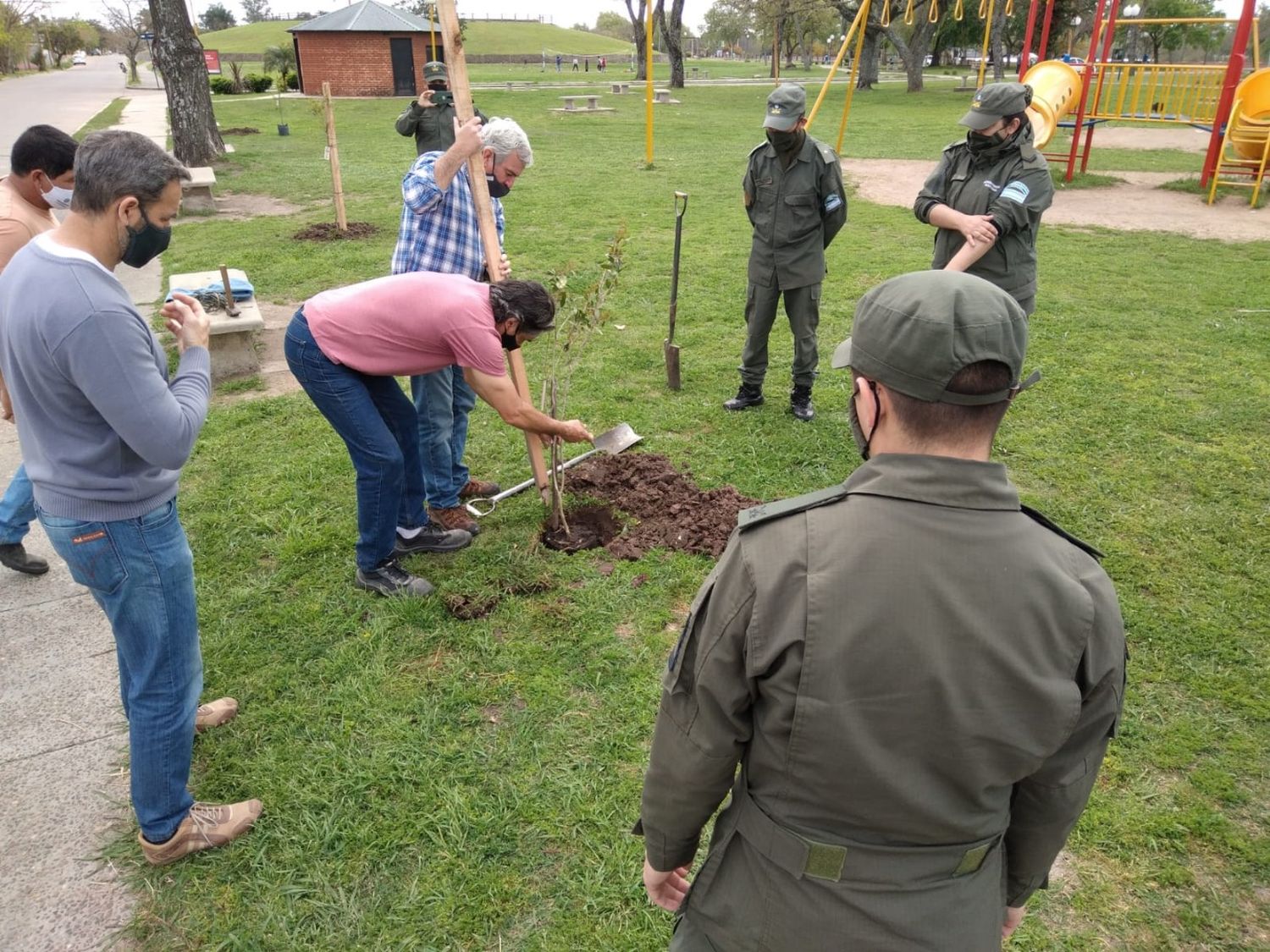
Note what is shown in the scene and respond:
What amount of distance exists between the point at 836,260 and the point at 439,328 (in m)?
7.37

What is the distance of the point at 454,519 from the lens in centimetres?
446

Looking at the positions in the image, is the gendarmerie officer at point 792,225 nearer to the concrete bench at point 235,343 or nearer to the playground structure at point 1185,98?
the concrete bench at point 235,343

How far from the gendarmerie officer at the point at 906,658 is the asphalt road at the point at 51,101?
1613 centimetres

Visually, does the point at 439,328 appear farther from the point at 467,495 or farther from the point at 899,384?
the point at 899,384

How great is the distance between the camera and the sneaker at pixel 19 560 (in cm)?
401

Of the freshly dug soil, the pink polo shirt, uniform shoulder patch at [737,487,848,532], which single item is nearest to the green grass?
the freshly dug soil

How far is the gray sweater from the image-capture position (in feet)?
6.49

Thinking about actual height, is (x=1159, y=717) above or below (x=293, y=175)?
below

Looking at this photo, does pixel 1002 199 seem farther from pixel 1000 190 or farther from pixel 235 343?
pixel 235 343

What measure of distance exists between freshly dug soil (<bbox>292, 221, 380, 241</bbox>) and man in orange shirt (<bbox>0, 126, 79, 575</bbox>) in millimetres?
7205

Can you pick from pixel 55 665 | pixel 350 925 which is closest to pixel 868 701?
pixel 350 925

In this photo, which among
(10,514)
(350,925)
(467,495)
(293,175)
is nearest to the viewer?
(350,925)

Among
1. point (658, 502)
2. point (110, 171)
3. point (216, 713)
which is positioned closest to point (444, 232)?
point (658, 502)

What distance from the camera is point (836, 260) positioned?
381 inches
